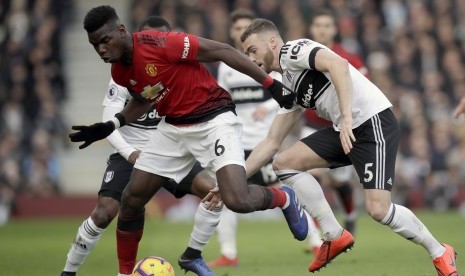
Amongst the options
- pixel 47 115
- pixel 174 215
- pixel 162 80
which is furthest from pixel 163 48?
pixel 47 115

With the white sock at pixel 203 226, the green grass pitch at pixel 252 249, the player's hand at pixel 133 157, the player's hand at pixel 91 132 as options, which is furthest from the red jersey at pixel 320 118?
the player's hand at pixel 91 132

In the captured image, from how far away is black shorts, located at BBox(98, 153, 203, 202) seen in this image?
32.8 feet

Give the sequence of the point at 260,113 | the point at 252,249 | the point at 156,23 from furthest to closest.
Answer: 1. the point at 252,249
2. the point at 260,113
3. the point at 156,23

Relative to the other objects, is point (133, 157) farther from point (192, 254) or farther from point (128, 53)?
point (128, 53)

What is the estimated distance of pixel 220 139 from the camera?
355 inches

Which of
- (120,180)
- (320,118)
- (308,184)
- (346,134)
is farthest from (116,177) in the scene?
(320,118)

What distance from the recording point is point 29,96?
23312 mm

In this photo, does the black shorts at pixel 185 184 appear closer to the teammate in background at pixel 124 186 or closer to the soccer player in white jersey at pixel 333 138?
the teammate in background at pixel 124 186

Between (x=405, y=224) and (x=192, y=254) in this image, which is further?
(x=192, y=254)

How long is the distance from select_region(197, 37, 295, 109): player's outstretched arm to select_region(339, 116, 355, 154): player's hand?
551mm

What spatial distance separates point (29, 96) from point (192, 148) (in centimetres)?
1474

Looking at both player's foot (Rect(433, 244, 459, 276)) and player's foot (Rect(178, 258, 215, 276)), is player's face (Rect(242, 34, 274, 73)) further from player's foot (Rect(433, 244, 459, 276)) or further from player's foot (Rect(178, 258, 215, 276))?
player's foot (Rect(433, 244, 459, 276))

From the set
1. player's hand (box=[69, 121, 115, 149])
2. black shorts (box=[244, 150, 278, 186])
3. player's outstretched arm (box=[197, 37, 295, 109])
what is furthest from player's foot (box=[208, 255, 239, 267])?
player's outstretched arm (box=[197, 37, 295, 109])

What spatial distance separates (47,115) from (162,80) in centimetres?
1454
